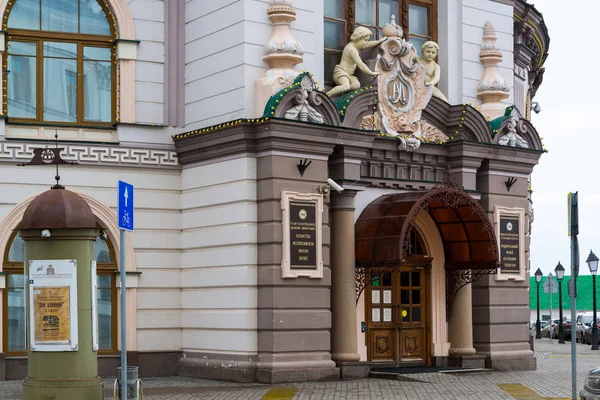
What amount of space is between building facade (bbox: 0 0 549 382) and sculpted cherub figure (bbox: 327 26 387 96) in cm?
15

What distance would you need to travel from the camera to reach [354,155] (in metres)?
23.8

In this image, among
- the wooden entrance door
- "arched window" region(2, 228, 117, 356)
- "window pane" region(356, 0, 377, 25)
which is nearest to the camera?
"arched window" region(2, 228, 117, 356)

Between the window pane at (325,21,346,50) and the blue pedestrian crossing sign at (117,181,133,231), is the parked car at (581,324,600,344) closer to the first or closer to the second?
the window pane at (325,21,346,50)

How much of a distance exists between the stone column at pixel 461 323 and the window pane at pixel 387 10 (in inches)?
240

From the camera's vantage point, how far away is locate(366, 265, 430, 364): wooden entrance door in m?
25.0

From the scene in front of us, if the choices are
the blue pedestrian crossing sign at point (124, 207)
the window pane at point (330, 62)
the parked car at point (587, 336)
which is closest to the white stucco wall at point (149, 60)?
the window pane at point (330, 62)

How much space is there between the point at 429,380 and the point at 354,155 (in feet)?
15.4

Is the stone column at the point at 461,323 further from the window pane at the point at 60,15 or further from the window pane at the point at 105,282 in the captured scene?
the window pane at the point at 60,15

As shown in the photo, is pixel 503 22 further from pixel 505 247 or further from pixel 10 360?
pixel 10 360

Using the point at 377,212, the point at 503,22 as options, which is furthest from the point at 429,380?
the point at 503,22

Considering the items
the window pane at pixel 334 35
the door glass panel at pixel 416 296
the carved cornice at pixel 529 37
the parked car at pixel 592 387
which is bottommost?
the parked car at pixel 592 387

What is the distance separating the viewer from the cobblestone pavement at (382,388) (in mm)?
20141

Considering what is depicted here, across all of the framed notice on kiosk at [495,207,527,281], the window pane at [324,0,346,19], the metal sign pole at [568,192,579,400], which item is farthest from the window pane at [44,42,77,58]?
the metal sign pole at [568,192,579,400]

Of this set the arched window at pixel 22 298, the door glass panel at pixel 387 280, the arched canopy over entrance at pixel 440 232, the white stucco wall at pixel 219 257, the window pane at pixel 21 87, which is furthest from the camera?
the door glass panel at pixel 387 280
